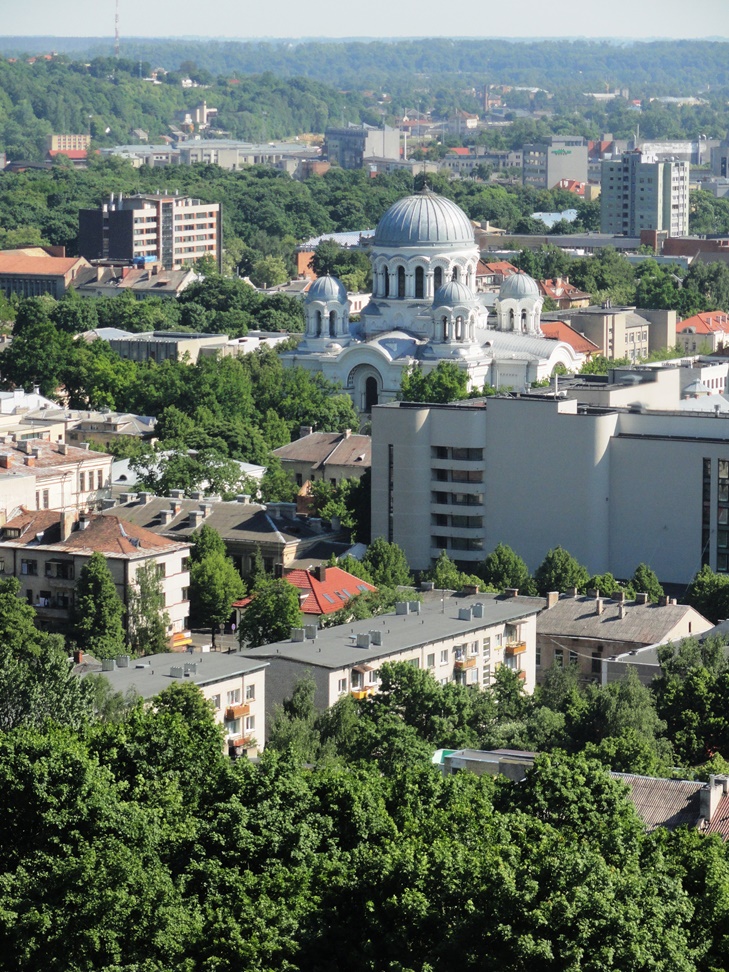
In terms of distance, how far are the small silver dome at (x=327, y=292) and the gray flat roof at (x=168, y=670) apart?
44.1 m

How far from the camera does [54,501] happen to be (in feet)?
221

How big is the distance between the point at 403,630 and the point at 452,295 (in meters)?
38.9

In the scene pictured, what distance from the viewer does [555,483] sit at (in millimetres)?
61875

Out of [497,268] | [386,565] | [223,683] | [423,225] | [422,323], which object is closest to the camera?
[223,683]

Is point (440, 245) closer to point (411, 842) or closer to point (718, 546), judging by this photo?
point (718, 546)

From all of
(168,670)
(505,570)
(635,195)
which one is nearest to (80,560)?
(505,570)

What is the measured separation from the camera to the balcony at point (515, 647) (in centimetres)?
5109

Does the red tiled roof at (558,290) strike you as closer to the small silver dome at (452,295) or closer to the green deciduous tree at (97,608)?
the small silver dome at (452,295)

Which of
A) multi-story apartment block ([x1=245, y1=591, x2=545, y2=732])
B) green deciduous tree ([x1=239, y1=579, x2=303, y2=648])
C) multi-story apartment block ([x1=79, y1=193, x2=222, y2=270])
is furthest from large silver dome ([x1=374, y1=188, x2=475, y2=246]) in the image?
multi-story apartment block ([x1=79, y1=193, x2=222, y2=270])

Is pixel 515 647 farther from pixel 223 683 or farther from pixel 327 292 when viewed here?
pixel 327 292

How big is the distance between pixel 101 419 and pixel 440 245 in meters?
15.8

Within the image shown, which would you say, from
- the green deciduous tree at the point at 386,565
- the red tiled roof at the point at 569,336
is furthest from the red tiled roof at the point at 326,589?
the red tiled roof at the point at 569,336

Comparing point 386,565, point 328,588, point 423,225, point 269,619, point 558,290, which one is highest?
point 423,225

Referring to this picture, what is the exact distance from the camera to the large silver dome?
91.1 m
